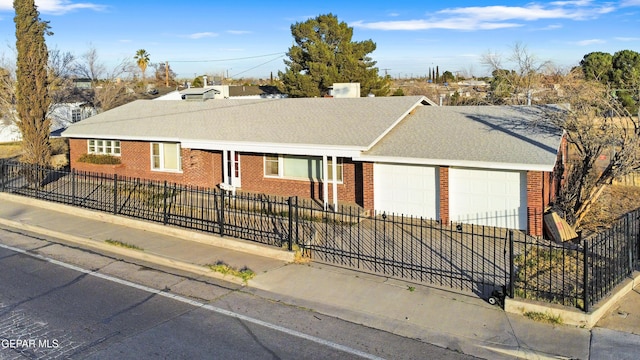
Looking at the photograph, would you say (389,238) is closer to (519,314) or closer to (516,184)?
(516,184)

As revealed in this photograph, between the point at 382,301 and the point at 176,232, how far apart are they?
6.64 metres

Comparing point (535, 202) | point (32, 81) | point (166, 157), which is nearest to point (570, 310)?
point (535, 202)

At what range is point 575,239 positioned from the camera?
15.4 m

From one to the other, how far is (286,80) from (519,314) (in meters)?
48.5

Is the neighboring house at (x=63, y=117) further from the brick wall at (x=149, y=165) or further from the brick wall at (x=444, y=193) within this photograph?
the brick wall at (x=444, y=193)

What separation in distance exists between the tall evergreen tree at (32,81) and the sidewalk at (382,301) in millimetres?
9734

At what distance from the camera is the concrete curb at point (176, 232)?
12289 millimetres

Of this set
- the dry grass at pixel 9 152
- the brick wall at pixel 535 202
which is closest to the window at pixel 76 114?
the dry grass at pixel 9 152

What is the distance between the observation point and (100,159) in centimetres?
2536

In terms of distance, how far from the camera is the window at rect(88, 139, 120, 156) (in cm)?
2566

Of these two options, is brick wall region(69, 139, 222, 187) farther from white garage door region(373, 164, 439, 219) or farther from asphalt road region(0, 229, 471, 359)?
asphalt road region(0, 229, 471, 359)

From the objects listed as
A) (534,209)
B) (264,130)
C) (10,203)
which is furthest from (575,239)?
(10,203)

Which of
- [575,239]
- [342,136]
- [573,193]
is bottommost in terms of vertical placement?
[575,239]

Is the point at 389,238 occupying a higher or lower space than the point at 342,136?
lower
